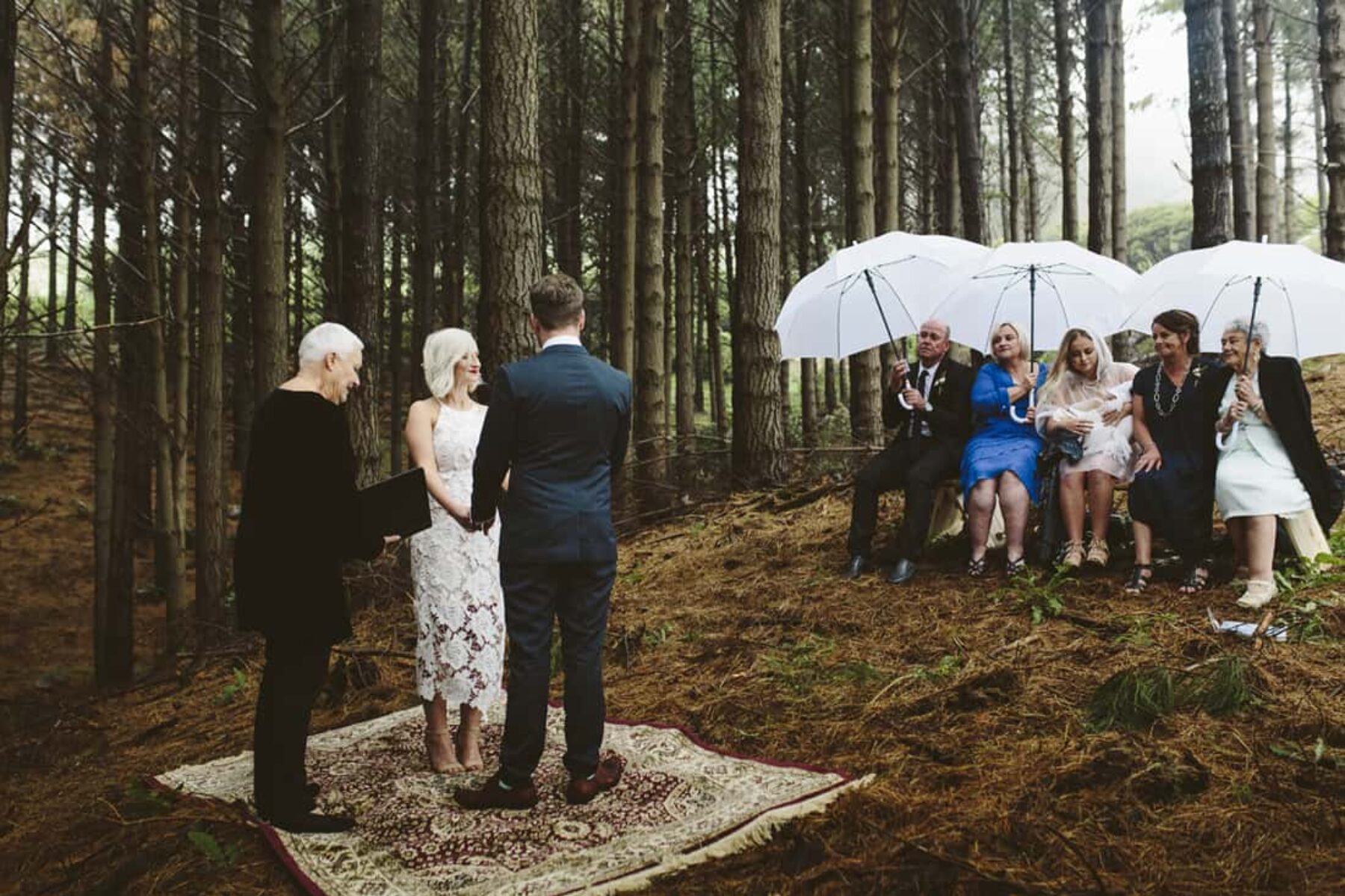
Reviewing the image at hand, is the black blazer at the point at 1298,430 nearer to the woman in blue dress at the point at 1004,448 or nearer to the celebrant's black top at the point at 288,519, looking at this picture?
the woman in blue dress at the point at 1004,448

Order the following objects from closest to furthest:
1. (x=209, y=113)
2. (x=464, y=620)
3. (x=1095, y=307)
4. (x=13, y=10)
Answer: (x=464, y=620)
(x=13, y=10)
(x=1095, y=307)
(x=209, y=113)

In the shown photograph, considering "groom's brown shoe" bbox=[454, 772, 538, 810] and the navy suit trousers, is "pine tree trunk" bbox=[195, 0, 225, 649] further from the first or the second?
the navy suit trousers

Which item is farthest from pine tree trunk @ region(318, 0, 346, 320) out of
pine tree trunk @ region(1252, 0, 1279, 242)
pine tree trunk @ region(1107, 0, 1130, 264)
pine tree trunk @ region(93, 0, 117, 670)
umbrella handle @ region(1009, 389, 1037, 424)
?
pine tree trunk @ region(1252, 0, 1279, 242)

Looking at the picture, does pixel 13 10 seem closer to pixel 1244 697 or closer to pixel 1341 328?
pixel 1244 697

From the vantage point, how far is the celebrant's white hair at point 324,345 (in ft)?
12.6

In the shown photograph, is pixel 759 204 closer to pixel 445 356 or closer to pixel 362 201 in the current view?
pixel 362 201

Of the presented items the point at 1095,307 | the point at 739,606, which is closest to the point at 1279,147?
the point at 1095,307

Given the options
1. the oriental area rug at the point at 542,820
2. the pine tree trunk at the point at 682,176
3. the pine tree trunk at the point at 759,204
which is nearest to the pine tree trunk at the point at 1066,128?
the pine tree trunk at the point at 682,176

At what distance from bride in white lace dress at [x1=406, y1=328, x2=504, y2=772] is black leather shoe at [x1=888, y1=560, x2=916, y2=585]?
9.94 feet

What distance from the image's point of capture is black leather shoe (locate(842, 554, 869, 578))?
6781mm

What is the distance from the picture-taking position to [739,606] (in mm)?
6551

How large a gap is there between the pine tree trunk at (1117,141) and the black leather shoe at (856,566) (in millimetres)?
12847

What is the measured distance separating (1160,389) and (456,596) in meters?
4.40

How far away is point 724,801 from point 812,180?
1926 cm
